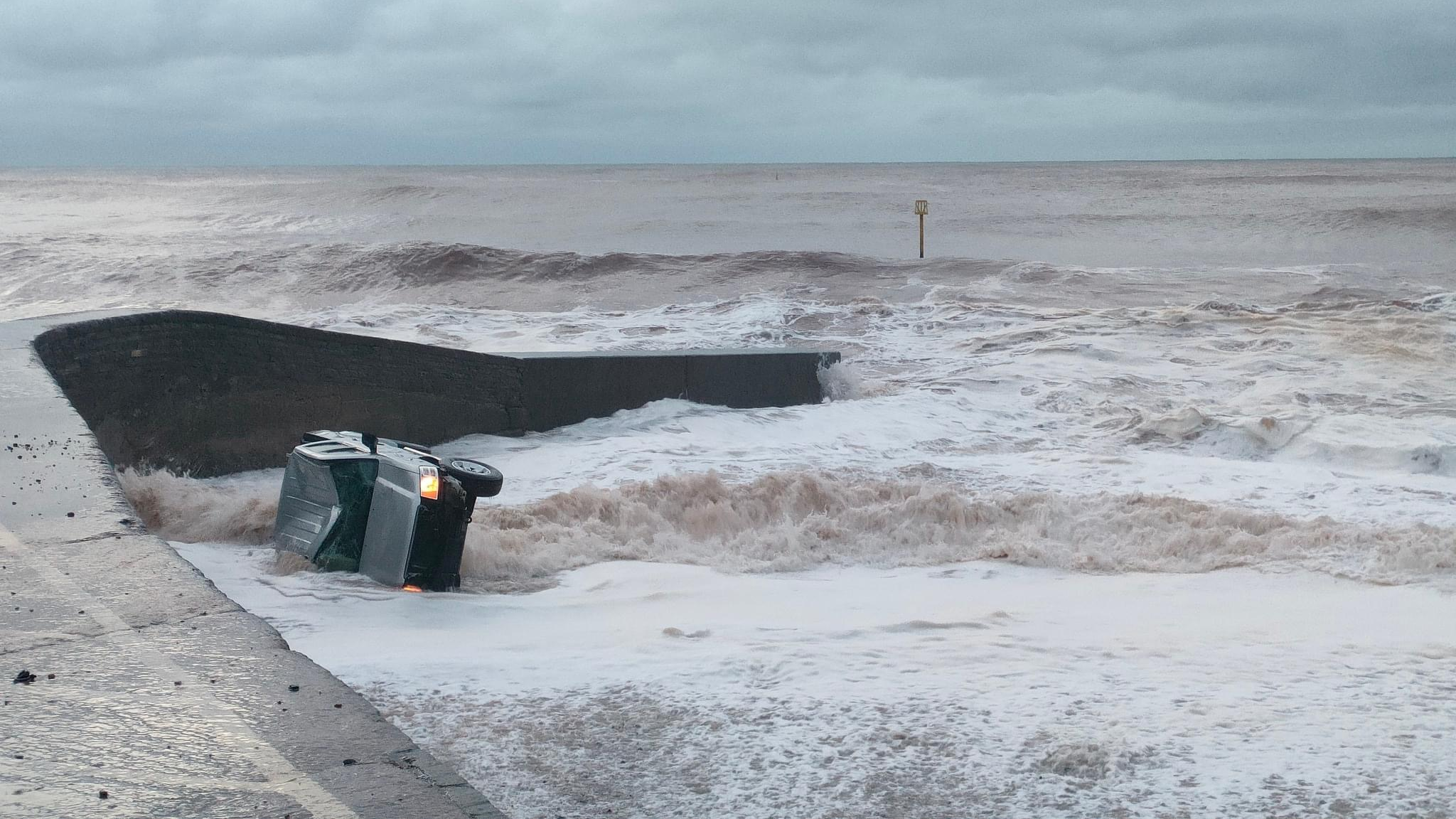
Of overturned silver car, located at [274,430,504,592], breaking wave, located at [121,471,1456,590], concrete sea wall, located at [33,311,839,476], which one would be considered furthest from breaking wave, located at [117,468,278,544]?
overturned silver car, located at [274,430,504,592]

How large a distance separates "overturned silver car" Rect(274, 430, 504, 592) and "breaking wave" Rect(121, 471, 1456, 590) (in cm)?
53

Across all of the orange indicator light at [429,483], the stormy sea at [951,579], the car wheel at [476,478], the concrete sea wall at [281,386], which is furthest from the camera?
the concrete sea wall at [281,386]

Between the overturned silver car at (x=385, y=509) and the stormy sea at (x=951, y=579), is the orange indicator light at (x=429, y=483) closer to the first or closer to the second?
the overturned silver car at (x=385, y=509)

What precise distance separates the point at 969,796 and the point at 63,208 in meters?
62.9

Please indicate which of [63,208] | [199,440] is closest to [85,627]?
[199,440]

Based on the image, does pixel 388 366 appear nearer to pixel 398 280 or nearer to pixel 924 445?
pixel 924 445

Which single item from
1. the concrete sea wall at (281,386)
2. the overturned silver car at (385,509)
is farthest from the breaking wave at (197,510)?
the overturned silver car at (385,509)

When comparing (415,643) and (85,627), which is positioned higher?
(85,627)

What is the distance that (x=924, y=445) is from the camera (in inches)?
373

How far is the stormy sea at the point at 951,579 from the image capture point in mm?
3273

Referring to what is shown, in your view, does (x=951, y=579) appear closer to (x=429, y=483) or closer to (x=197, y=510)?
(x=429, y=483)

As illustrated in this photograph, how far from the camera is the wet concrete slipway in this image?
84.5 inches

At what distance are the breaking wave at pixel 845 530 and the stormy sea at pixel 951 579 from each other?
3 cm

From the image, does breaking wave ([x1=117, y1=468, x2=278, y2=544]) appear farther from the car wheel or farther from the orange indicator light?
the orange indicator light
